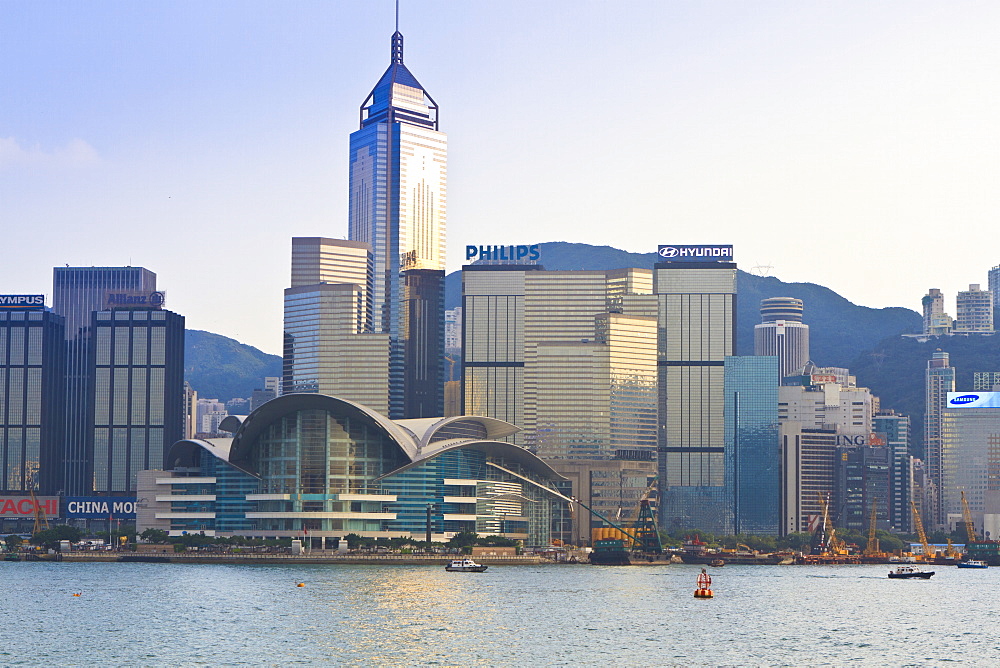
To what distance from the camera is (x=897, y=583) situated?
17762 centimetres

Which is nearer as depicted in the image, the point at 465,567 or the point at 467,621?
the point at 467,621

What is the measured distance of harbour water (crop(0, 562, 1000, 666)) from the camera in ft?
282

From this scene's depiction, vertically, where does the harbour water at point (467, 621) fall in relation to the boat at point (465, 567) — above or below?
above

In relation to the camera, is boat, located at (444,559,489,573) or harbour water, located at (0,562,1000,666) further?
boat, located at (444,559,489,573)

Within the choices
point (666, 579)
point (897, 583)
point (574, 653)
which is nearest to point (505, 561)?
point (666, 579)

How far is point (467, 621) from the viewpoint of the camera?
10344 centimetres

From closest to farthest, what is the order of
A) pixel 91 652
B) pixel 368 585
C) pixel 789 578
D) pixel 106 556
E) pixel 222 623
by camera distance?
pixel 91 652 < pixel 222 623 < pixel 368 585 < pixel 789 578 < pixel 106 556

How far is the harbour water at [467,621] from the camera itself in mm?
85938

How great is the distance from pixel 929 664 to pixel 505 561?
11165cm

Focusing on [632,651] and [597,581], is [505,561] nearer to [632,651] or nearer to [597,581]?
[597,581]

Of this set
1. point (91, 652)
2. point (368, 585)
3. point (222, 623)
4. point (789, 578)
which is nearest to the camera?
point (91, 652)

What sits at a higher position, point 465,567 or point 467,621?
point 467,621

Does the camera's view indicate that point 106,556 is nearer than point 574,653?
No

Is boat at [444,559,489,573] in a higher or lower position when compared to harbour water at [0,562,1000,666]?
lower
